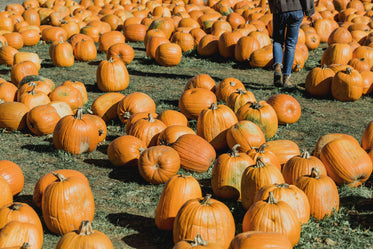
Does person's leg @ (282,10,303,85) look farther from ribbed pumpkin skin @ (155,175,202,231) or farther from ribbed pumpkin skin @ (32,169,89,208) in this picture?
ribbed pumpkin skin @ (32,169,89,208)

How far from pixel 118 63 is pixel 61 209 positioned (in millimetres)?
4926

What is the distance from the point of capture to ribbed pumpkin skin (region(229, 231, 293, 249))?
3385 millimetres

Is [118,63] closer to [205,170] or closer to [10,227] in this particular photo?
[205,170]

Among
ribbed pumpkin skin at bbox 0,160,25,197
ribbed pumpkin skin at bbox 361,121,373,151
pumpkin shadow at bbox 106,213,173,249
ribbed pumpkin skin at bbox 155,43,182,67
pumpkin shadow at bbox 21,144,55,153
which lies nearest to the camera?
pumpkin shadow at bbox 106,213,173,249

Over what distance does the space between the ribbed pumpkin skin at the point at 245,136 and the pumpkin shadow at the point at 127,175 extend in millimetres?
1206

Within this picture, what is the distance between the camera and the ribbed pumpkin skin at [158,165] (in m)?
5.23

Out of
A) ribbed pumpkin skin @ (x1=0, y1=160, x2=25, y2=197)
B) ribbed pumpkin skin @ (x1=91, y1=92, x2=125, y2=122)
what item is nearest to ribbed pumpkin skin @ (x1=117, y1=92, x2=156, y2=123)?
ribbed pumpkin skin @ (x1=91, y1=92, x2=125, y2=122)

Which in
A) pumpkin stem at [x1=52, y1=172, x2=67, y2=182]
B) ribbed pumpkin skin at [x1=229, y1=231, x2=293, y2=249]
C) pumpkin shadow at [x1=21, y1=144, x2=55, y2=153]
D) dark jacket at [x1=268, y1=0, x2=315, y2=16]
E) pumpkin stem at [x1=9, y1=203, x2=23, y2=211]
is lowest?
pumpkin shadow at [x1=21, y1=144, x2=55, y2=153]

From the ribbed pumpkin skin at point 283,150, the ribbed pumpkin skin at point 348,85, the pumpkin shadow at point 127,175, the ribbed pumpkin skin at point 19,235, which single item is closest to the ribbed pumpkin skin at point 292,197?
the ribbed pumpkin skin at point 283,150

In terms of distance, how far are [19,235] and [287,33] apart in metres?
6.57

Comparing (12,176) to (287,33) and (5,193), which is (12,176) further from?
(287,33)

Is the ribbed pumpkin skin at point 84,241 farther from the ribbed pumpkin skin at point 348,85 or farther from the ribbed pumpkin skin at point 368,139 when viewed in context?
the ribbed pumpkin skin at point 348,85

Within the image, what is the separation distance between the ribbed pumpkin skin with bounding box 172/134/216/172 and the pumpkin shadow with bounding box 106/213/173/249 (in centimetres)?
108

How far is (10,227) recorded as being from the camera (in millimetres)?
3676
